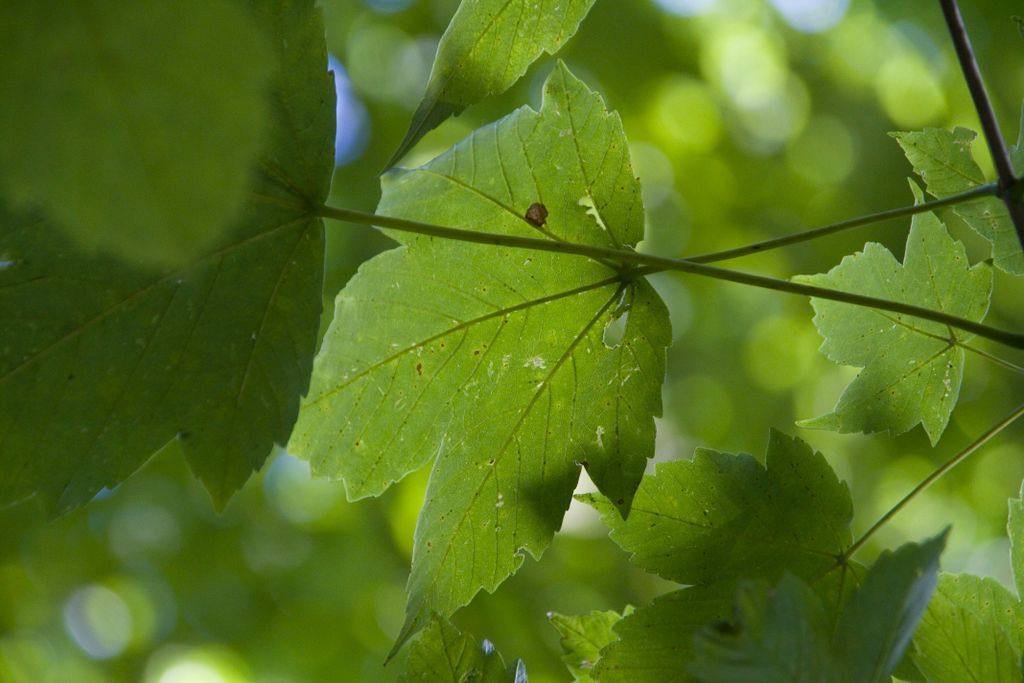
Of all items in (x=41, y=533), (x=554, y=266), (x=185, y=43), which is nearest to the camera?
(x=185, y=43)

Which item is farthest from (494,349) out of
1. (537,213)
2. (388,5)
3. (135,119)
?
(388,5)

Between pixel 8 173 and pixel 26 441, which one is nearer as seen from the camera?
pixel 8 173

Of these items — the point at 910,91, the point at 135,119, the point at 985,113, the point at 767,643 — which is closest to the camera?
the point at 135,119

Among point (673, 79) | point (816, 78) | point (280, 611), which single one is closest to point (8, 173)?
point (280, 611)

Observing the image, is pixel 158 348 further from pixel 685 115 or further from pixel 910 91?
pixel 910 91

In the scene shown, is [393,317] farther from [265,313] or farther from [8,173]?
[8,173]

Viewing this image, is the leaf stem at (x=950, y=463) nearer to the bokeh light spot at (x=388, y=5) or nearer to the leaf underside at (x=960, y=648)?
the leaf underside at (x=960, y=648)
